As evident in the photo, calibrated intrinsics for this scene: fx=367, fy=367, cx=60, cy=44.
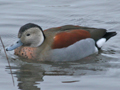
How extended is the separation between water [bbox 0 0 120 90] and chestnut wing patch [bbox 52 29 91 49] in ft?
1.54

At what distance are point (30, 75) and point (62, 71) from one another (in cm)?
78

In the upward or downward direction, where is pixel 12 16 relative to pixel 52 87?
upward

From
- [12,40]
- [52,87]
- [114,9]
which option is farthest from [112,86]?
[114,9]

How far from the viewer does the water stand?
24.4 feet

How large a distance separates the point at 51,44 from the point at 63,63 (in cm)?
55

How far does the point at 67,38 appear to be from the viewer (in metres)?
9.00

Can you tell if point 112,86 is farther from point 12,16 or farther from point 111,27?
point 12,16

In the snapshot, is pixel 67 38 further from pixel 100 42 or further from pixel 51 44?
pixel 100 42

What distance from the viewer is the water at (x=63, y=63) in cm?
743

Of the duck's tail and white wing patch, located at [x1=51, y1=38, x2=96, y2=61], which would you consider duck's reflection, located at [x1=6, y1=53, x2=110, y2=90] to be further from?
the duck's tail

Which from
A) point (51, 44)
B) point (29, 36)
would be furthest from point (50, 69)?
point (29, 36)

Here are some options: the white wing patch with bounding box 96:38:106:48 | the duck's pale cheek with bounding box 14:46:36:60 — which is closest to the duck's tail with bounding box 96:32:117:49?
the white wing patch with bounding box 96:38:106:48

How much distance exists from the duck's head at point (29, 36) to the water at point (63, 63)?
435 millimetres

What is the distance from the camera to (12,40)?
10523 millimetres
